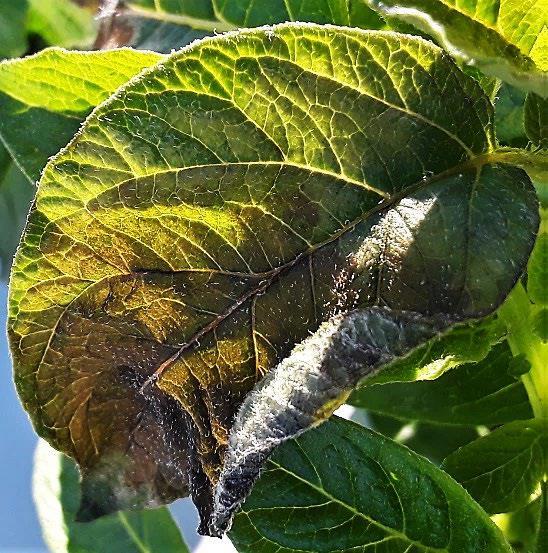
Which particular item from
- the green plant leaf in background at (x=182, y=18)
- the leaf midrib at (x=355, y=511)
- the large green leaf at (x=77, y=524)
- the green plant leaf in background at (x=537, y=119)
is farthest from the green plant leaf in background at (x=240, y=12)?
the large green leaf at (x=77, y=524)

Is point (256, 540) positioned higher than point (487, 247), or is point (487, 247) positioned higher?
point (487, 247)

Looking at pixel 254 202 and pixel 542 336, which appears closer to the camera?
pixel 254 202

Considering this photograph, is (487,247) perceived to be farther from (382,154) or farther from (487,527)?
(487,527)

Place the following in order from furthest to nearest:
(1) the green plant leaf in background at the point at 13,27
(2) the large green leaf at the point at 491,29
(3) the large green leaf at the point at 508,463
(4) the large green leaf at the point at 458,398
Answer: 1. (1) the green plant leaf in background at the point at 13,27
2. (4) the large green leaf at the point at 458,398
3. (3) the large green leaf at the point at 508,463
4. (2) the large green leaf at the point at 491,29

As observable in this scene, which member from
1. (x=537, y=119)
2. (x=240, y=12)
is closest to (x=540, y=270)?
(x=537, y=119)

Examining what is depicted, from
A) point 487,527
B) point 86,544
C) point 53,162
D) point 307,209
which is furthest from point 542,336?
point 86,544

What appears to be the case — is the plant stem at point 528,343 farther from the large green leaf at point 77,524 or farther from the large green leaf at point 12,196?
the large green leaf at point 12,196
